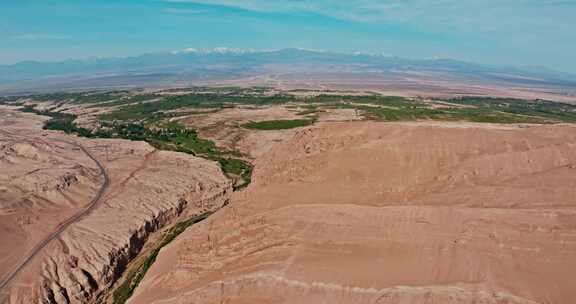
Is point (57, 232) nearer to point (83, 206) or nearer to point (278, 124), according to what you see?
point (83, 206)

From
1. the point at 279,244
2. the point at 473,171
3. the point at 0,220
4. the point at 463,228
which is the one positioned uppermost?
the point at 473,171

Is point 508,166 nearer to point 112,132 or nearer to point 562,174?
point 562,174

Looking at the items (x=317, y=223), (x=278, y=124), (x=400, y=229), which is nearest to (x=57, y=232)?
(x=317, y=223)

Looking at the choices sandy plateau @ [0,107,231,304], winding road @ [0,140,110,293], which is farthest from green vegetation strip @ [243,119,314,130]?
winding road @ [0,140,110,293]

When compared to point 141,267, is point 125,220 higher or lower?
higher

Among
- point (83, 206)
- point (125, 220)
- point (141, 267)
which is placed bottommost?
point (141, 267)

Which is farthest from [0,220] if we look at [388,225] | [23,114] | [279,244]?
[23,114]
